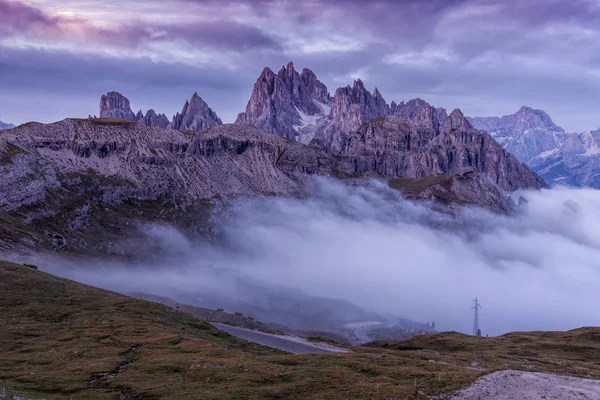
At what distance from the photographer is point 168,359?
8944cm

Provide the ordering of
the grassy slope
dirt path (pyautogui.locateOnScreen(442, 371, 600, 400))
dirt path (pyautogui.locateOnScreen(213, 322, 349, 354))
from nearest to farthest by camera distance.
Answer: dirt path (pyautogui.locateOnScreen(442, 371, 600, 400))
the grassy slope
dirt path (pyautogui.locateOnScreen(213, 322, 349, 354))

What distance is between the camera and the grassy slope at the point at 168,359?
69812mm

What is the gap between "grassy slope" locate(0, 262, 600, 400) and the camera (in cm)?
6981

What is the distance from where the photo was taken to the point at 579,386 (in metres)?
66.4

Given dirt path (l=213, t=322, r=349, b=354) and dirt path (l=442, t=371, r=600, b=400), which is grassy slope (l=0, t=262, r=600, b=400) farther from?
dirt path (l=213, t=322, r=349, b=354)

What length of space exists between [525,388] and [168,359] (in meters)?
56.2

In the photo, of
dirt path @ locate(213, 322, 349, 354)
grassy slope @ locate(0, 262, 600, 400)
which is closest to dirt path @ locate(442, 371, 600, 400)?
grassy slope @ locate(0, 262, 600, 400)

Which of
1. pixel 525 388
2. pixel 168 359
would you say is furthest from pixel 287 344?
pixel 525 388

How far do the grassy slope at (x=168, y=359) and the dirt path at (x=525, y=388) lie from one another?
2.48 meters

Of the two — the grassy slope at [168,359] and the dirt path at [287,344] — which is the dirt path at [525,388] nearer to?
the grassy slope at [168,359]

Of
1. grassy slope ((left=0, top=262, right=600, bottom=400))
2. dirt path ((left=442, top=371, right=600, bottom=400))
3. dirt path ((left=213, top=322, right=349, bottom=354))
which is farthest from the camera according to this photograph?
dirt path ((left=213, top=322, right=349, bottom=354))

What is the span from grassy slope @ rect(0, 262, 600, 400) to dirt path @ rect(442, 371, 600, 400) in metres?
2.48

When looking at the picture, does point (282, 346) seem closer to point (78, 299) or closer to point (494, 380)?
point (78, 299)

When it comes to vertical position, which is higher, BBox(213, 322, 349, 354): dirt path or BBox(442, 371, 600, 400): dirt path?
BBox(442, 371, 600, 400): dirt path
